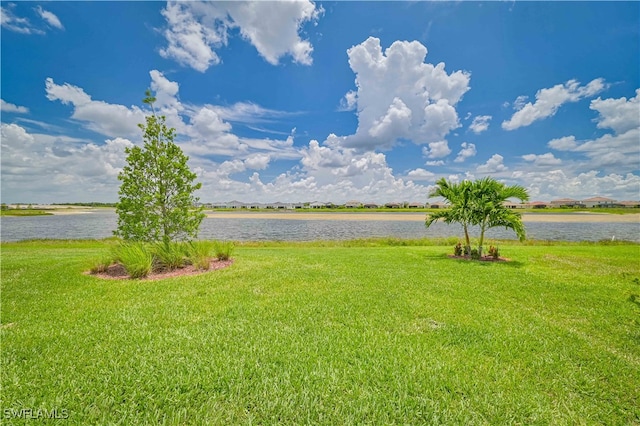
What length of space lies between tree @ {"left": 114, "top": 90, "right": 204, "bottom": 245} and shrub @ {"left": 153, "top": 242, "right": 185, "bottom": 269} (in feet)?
0.98

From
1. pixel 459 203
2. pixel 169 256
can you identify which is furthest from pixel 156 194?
pixel 459 203

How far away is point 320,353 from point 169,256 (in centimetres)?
869

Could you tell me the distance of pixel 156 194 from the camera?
10914mm

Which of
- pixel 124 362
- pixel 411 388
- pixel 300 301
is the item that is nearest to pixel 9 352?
pixel 124 362

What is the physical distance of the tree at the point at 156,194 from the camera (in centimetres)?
1077

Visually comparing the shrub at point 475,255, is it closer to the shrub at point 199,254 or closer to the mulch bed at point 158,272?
the mulch bed at point 158,272

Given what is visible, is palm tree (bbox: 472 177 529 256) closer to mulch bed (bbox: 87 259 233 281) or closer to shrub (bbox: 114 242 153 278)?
mulch bed (bbox: 87 259 233 281)

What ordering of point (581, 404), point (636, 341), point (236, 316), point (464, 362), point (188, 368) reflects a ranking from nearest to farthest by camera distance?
1. point (581, 404)
2. point (188, 368)
3. point (464, 362)
4. point (636, 341)
5. point (236, 316)

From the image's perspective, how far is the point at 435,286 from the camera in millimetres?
8797

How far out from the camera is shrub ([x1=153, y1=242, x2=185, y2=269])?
10.8 metres

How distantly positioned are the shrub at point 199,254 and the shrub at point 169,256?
0.38m

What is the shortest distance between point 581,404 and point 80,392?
6328 mm

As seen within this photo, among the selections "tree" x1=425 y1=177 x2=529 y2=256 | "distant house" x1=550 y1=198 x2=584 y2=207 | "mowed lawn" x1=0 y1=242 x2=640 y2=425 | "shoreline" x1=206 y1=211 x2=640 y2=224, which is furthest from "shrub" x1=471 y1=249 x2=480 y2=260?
"distant house" x1=550 y1=198 x2=584 y2=207

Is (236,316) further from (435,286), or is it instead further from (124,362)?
(435,286)
